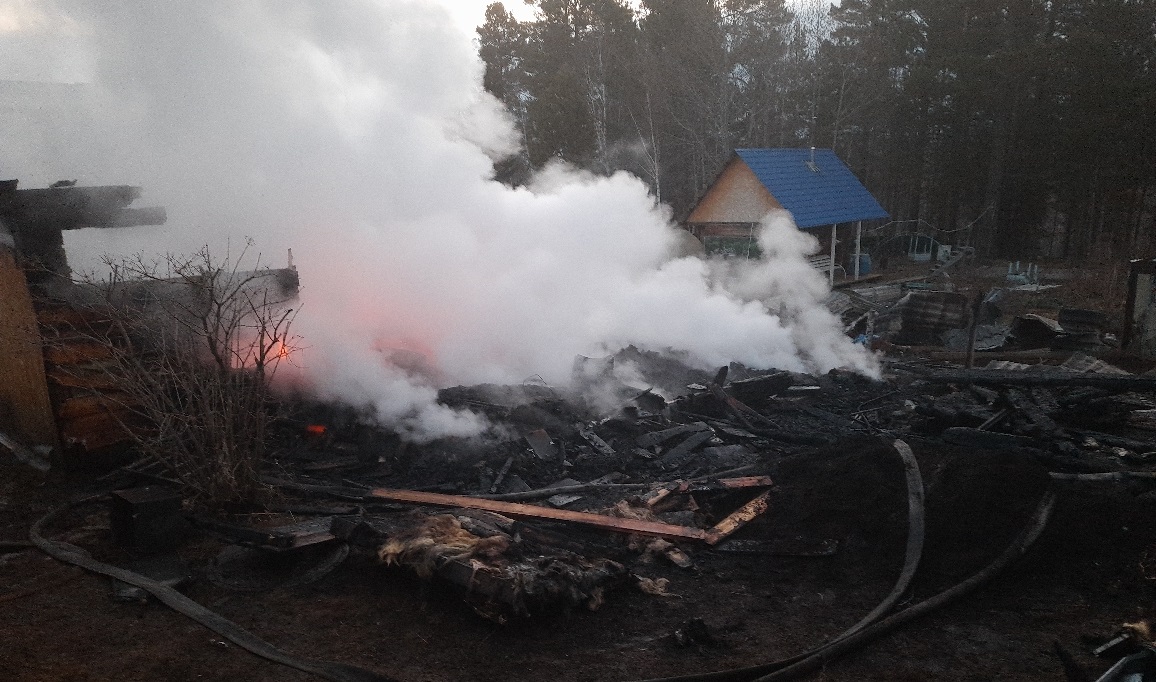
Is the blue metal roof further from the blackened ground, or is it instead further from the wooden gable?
the blackened ground

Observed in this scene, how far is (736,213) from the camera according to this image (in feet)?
71.9

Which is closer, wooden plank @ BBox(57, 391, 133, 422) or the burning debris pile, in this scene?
the burning debris pile

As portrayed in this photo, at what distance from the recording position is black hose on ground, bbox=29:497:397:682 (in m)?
4.46

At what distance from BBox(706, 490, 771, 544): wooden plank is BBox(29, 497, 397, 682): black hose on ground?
3.21m

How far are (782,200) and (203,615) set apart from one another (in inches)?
748

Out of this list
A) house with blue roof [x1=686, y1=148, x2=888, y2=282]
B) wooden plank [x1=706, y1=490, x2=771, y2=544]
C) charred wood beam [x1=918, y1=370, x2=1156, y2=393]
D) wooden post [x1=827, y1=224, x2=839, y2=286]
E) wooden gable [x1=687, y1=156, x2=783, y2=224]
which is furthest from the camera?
wooden post [x1=827, y1=224, x2=839, y2=286]

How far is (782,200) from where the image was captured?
821 inches

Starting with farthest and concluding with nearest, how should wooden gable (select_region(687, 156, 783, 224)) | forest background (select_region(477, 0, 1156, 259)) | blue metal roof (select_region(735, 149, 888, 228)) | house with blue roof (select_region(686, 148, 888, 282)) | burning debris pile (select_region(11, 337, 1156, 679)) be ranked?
forest background (select_region(477, 0, 1156, 259))
wooden gable (select_region(687, 156, 783, 224))
house with blue roof (select_region(686, 148, 888, 282))
blue metal roof (select_region(735, 149, 888, 228))
burning debris pile (select_region(11, 337, 1156, 679))

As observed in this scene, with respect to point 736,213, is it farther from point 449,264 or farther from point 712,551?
point 712,551

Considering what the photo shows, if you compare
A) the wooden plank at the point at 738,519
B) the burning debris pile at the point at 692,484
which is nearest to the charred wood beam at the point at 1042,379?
the burning debris pile at the point at 692,484

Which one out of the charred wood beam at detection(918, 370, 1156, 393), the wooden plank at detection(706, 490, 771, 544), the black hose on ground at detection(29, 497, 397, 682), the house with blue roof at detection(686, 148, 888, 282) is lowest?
the wooden plank at detection(706, 490, 771, 544)

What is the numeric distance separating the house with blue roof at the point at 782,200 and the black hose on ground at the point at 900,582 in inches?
586

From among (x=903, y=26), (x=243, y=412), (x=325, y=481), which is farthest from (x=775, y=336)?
(x=903, y=26)

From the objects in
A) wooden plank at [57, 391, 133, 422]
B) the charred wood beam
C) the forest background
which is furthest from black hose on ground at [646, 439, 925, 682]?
the forest background
